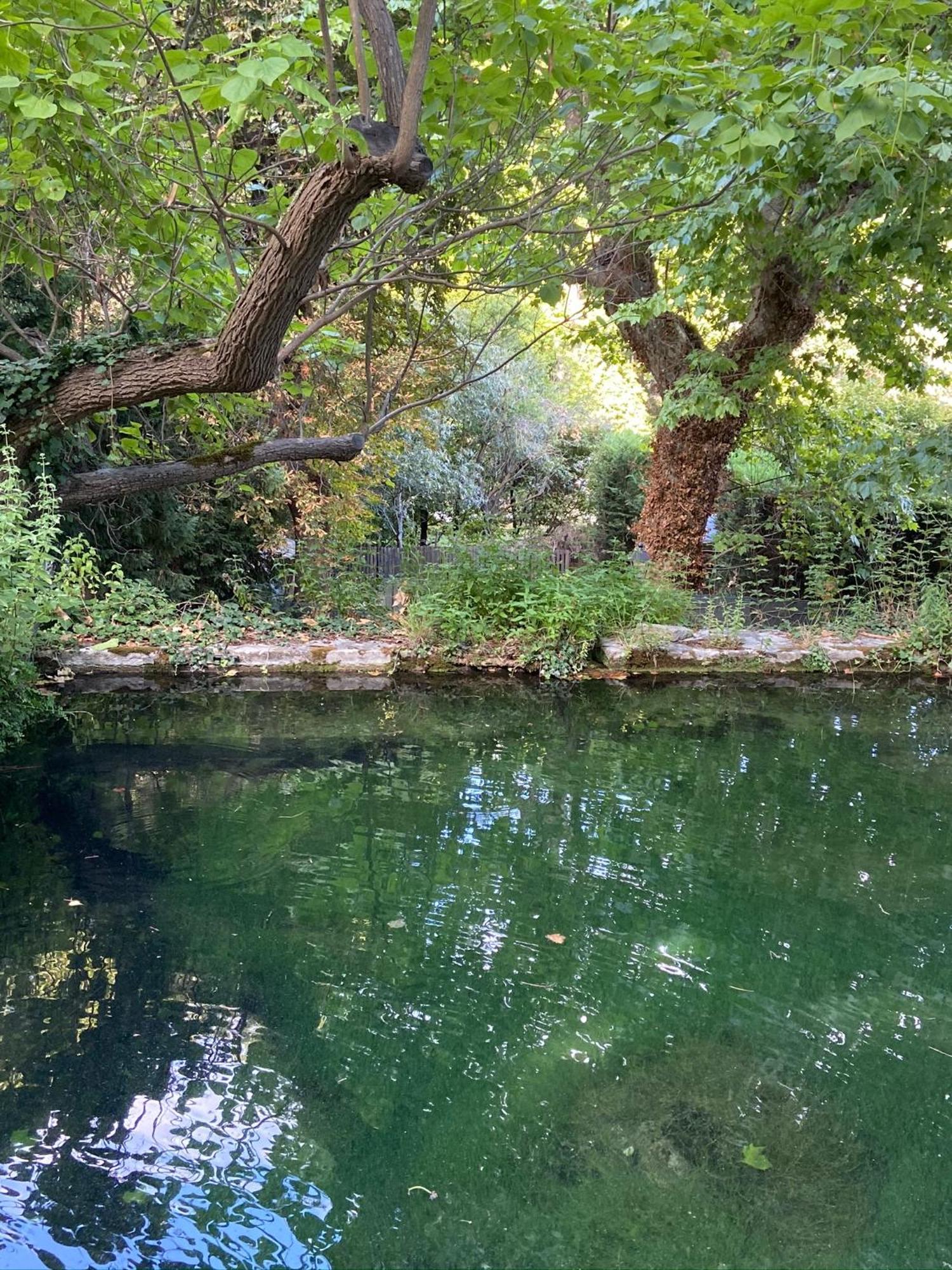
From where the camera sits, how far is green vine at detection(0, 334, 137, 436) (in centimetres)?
537

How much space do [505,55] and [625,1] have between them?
3.03ft

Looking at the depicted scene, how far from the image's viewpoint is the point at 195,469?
19.8 feet

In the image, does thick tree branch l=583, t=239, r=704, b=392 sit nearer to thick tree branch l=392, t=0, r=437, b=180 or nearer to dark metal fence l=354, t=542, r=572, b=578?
dark metal fence l=354, t=542, r=572, b=578

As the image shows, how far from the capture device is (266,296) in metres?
4.14

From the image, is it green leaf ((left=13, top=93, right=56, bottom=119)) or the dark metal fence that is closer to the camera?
green leaf ((left=13, top=93, right=56, bottom=119))

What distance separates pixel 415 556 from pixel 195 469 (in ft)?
11.4

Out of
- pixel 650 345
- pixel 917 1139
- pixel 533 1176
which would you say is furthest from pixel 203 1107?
pixel 650 345

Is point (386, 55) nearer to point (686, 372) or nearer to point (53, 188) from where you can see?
point (53, 188)

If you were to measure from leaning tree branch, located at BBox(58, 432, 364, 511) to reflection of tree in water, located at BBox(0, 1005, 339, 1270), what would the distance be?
447 centimetres

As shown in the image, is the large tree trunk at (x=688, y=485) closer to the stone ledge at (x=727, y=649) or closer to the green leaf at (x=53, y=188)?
the stone ledge at (x=727, y=649)

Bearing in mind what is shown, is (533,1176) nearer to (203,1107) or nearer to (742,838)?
(203,1107)

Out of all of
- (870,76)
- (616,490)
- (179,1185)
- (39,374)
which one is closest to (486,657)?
(39,374)

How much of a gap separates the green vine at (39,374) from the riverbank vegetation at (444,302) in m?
0.02

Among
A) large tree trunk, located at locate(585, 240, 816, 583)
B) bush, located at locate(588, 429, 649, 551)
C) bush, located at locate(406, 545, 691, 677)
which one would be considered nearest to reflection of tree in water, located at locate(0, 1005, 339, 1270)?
bush, located at locate(406, 545, 691, 677)
